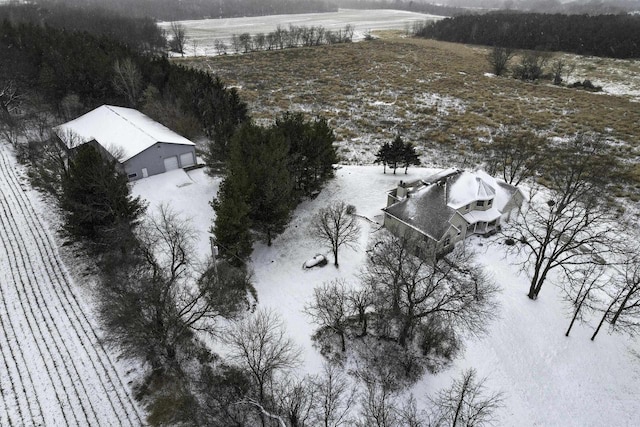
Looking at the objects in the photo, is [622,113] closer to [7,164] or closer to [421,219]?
[421,219]

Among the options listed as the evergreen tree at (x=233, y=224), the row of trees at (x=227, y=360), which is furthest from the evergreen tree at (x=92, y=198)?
the evergreen tree at (x=233, y=224)

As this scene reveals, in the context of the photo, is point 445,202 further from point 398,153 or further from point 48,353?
point 48,353

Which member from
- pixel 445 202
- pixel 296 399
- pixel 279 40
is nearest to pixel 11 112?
pixel 296 399

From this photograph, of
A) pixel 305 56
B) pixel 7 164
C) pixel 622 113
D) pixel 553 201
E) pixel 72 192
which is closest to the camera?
pixel 72 192

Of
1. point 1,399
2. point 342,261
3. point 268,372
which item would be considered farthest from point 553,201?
point 1,399

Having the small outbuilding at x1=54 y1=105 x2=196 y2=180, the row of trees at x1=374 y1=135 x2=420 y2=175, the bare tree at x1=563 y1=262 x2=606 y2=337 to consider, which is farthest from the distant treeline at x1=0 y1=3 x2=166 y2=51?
the bare tree at x1=563 y1=262 x2=606 y2=337

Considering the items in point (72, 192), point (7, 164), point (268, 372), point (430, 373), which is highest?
point (72, 192)

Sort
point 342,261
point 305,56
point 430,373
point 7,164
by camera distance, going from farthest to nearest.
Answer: point 305,56
point 7,164
point 342,261
point 430,373
